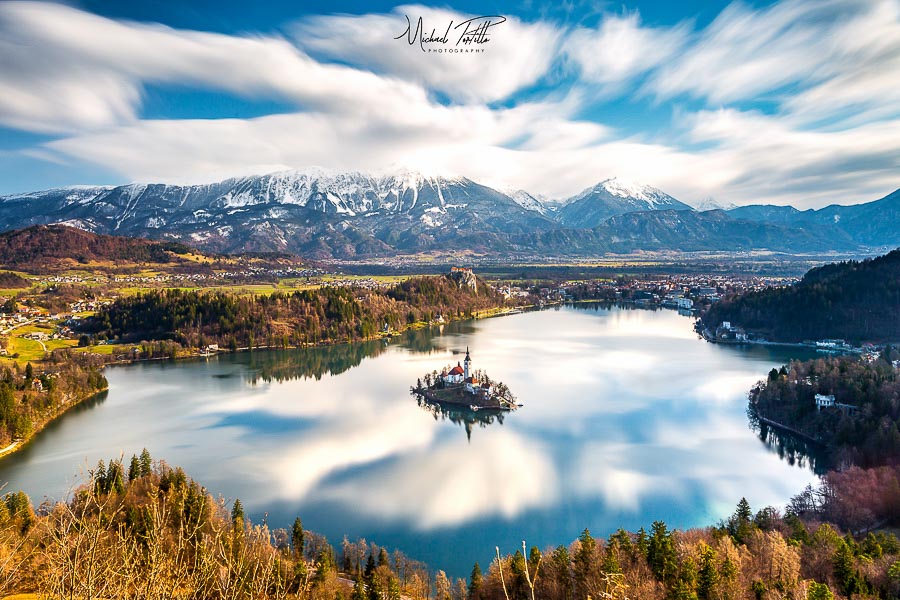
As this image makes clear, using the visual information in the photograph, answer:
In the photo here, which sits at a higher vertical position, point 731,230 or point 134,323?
point 731,230

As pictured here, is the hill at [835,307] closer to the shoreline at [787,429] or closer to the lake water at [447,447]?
the lake water at [447,447]

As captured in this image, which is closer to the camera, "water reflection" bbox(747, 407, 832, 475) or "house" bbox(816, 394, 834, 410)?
"water reflection" bbox(747, 407, 832, 475)

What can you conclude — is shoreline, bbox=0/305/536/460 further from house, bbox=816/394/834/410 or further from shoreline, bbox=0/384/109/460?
house, bbox=816/394/834/410

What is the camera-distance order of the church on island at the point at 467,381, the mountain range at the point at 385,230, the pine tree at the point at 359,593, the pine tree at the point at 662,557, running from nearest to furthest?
1. the pine tree at the point at 359,593
2. the pine tree at the point at 662,557
3. the church on island at the point at 467,381
4. the mountain range at the point at 385,230

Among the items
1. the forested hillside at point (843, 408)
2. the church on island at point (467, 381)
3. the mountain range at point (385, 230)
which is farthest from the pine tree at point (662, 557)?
the mountain range at point (385, 230)

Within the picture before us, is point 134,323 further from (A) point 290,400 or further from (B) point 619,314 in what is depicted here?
(B) point 619,314

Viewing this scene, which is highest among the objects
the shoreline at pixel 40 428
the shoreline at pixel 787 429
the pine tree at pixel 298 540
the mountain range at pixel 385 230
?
the mountain range at pixel 385 230

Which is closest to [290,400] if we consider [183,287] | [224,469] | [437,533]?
[224,469]

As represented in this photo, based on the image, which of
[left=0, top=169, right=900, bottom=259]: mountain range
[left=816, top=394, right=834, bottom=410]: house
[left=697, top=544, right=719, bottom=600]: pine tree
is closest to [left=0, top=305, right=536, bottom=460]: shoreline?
[left=697, top=544, right=719, bottom=600]: pine tree
